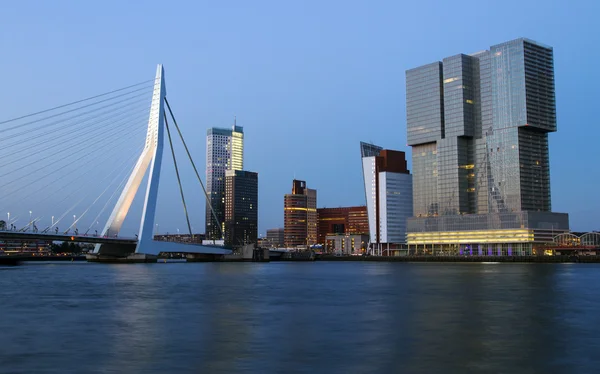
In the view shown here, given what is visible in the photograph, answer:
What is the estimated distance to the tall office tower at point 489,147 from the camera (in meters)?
179

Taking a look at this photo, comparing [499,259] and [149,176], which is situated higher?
[149,176]

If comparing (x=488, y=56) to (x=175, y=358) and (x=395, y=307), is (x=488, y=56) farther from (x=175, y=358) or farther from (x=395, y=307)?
(x=175, y=358)

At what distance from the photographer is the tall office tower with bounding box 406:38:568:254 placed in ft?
586

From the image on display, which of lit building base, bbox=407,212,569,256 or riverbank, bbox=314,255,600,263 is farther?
lit building base, bbox=407,212,569,256

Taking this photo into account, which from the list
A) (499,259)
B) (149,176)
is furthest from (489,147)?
(149,176)

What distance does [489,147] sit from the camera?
18475 cm

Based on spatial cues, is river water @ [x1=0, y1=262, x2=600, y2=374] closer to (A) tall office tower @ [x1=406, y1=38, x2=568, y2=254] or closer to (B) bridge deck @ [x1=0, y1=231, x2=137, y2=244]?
(B) bridge deck @ [x1=0, y1=231, x2=137, y2=244]

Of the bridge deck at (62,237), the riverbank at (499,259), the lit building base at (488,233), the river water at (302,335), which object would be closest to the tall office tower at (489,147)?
the lit building base at (488,233)

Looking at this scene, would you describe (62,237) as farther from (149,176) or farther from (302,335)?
(302,335)

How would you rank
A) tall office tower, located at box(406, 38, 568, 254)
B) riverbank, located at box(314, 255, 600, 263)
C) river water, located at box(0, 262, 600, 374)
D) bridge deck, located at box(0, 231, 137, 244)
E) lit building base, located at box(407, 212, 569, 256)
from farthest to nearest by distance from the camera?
tall office tower, located at box(406, 38, 568, 254), lit building base, located at box(407, 212, 569, 256), riverbank, located at box(314, 255, 600, 263), bridge deck, located at box(0, 231, 137, 244), river water, located at box(0, 262, 600, 374)

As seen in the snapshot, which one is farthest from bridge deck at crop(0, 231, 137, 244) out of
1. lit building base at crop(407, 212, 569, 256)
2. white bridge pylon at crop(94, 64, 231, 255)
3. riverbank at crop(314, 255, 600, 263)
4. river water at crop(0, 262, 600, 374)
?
lit building base at crop(407, 212, 569, 256)

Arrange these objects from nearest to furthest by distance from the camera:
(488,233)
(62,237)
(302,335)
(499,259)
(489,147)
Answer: (302,335)
(62,237)
(499,259)
(488,233)
(489,147)

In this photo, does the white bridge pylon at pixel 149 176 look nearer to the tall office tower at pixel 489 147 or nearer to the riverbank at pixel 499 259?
the riverbank at pixel 499 259

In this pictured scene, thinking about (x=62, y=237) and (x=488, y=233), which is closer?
(x=62, y=237)
